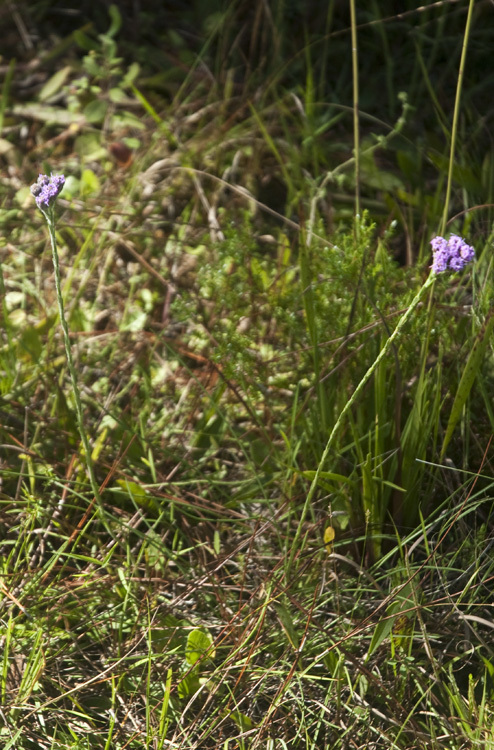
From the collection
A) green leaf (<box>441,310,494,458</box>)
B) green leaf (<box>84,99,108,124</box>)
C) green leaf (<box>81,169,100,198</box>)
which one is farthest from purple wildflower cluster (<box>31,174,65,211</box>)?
green leaf (<box>84,99,108,124</box>)

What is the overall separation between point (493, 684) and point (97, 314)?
145cm

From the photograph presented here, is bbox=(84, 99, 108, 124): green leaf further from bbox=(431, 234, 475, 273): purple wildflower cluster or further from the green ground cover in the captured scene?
bbox=(431, 234, 475, 273): purple wildflower cluster

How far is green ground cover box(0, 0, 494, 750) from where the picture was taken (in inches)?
54.6

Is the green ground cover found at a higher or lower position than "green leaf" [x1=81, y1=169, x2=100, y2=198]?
lower

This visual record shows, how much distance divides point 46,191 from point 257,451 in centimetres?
83

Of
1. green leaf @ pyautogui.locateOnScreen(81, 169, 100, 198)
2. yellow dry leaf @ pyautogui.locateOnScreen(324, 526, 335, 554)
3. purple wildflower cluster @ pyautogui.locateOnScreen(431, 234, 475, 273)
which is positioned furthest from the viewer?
green leaf @ pyautogui.locateOnScreen(81, 169, 100, 198)

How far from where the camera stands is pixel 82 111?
2801 millimetres

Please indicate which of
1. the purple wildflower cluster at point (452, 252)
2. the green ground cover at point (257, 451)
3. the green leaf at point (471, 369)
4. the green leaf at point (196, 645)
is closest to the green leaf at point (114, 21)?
the green ground cover at point (257, 451)

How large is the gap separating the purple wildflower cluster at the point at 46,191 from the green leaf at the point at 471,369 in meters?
0.80

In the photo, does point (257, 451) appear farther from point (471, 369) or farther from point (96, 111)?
point (96, 111)

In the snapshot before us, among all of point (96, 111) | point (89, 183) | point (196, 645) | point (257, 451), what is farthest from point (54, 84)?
point (196, 645)

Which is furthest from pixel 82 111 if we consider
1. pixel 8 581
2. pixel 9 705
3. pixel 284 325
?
pixel 9 705

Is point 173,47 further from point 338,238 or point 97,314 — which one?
point 338,238

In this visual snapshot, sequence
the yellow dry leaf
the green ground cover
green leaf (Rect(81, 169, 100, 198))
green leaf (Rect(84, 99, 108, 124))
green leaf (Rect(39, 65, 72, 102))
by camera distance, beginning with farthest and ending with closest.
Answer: green leaf (Rect(39, 65, 72, 102)) → green leaf (Rect(84, 99, 108, 124)) → green leaf (Rect(81, 169, 100, 198)) → the yellow dry leaf → the green ground cover
